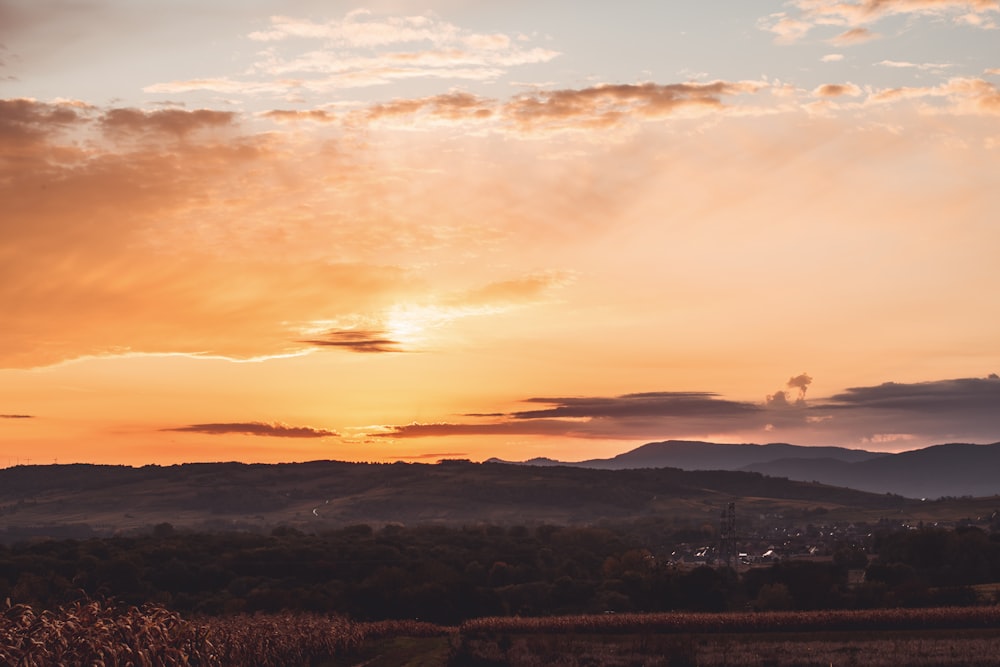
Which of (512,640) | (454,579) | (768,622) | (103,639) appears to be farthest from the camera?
(454,579)

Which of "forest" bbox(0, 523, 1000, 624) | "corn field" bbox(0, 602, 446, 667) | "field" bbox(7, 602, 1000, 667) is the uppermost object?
"corn field" bbox(0, 602, 446, 667)

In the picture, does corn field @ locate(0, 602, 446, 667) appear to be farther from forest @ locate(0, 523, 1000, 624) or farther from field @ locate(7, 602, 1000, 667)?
forest @ locate(0, 523, 1000, 624)

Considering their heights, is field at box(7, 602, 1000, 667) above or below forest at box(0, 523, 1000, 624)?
above

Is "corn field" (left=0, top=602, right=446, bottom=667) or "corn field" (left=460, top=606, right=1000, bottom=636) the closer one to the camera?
"corn field" (left=0, top=602, right=446, bottom=667)

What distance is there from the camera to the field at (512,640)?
30.4 m

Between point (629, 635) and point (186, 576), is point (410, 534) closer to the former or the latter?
point (186, 576)

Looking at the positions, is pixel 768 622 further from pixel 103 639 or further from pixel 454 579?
pixel 103 639

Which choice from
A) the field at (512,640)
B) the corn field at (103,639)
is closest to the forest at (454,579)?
the field at (512,640)

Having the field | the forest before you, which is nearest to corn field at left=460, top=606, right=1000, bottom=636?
the field

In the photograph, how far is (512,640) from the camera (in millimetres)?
78625

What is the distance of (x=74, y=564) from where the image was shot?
119375mm

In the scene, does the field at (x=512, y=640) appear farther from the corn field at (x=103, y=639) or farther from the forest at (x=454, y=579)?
the forest at (x=454, y=579)

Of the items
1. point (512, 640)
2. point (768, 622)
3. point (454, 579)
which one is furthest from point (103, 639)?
point (454, 579)

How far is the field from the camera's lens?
99.8ft
